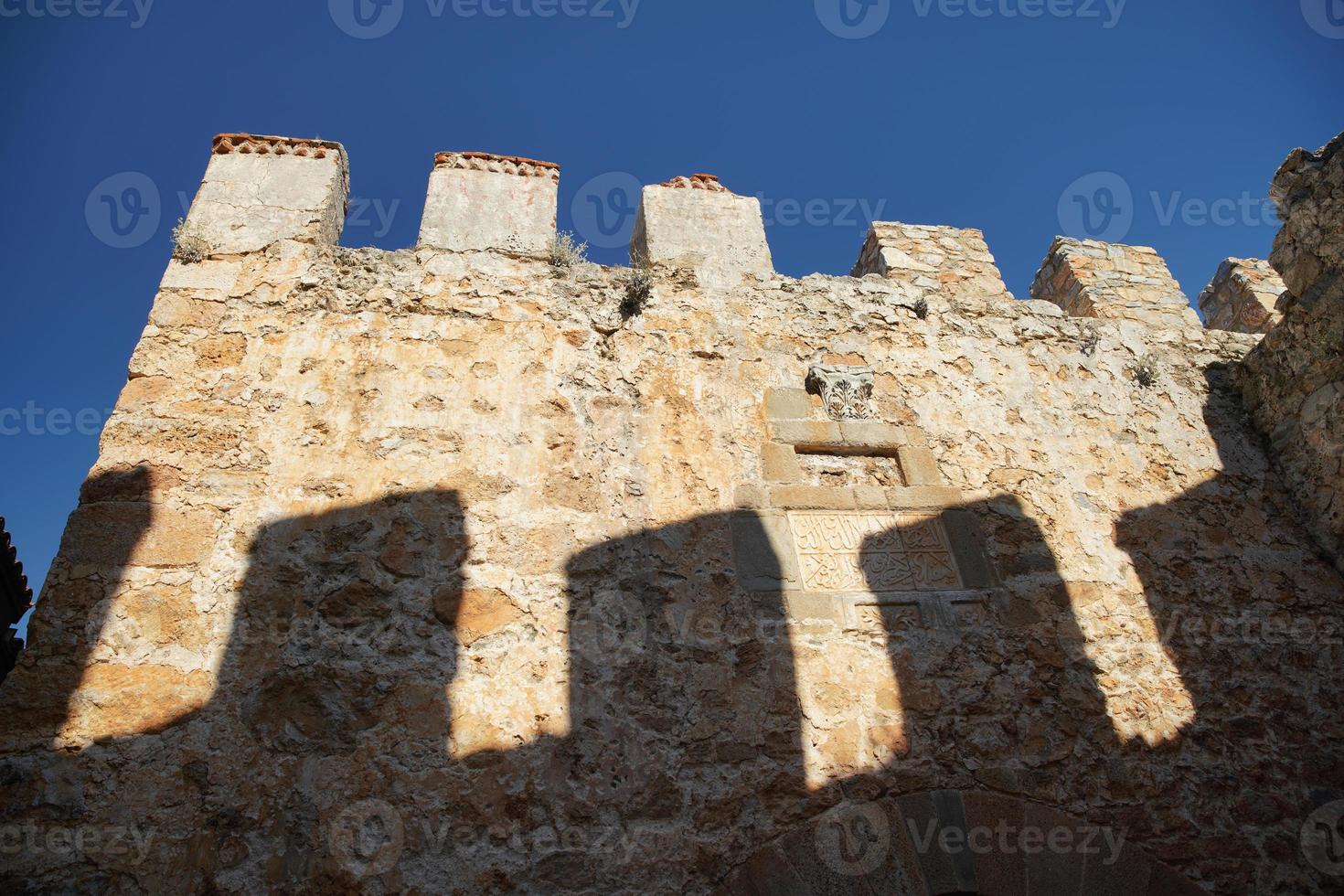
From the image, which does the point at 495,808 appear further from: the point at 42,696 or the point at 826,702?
the point at 42,696

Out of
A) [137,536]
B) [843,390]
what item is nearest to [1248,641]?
[843,390]

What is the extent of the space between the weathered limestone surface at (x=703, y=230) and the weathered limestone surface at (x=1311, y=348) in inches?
116

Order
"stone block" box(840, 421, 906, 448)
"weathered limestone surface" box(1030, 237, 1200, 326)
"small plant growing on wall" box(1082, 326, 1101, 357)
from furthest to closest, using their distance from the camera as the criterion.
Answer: "weathered limestone surface" box(1030, 237, 1200, 326), "small plant growing on wall" box(1082, 326, 1101, 357), "stone block" box(840, 421, 906, 448)

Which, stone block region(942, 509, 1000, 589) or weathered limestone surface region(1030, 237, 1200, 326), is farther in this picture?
weathered limestone surface region(1030, 237, 1200, 326)

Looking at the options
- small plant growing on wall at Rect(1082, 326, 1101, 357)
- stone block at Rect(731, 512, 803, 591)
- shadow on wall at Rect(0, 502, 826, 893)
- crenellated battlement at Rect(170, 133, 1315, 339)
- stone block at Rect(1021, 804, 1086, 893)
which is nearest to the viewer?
shadow on wall at Rect(0, 502, 826, 893)

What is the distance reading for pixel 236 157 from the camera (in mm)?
4621

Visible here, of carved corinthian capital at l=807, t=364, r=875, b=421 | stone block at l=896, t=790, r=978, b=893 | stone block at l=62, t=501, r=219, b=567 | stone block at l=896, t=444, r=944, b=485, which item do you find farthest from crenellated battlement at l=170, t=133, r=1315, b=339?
stone block at l=896, t=790, r=978, b=893

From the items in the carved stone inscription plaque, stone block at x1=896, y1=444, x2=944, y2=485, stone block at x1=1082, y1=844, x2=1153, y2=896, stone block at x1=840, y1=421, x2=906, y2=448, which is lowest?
stone block at x1=1082, y1=844, x2=1153, y2=896

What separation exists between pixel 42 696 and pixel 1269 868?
4899mm

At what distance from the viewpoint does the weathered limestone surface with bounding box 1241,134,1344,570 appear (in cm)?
425

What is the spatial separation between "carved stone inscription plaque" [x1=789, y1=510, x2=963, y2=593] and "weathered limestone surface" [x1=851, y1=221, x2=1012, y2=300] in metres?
1.82

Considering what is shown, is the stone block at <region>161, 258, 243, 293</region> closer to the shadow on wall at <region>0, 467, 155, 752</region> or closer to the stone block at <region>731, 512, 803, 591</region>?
the shadow on wall at <region>0, 467, 155, 752</region>

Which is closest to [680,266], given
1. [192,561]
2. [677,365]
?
[677,365]

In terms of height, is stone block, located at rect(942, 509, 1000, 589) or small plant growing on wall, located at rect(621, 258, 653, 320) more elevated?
small plant growing on wall, located at rect(621, 258, 653, 320)
